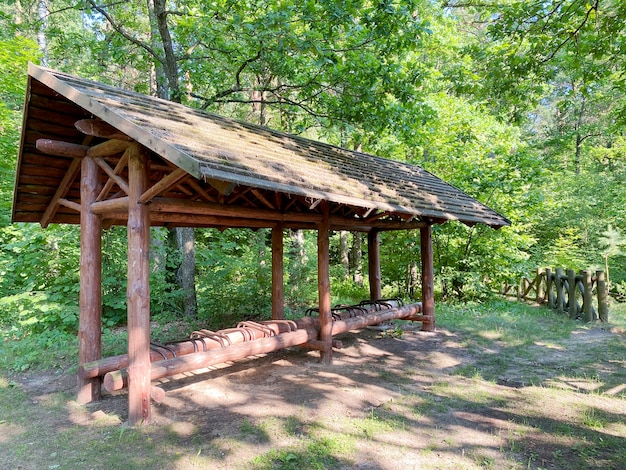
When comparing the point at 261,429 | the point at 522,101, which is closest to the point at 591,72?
the point at 522,101

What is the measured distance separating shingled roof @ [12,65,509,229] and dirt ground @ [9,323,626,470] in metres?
2.44

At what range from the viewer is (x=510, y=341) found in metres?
7.66

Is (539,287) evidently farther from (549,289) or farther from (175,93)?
(175,93)

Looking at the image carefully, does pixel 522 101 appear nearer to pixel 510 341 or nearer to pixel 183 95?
pixel 510 341

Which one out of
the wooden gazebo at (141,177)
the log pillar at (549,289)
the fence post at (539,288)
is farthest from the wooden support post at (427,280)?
the fence post at (539,288)

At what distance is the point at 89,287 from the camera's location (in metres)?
4.82

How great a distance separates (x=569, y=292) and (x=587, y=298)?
2.01ft

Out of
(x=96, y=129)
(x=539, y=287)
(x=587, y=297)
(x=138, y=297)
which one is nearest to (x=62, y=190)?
(x=96, y=129)

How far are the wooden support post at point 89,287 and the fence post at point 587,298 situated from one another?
10423 millimetres

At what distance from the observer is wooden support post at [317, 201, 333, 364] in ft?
20.5

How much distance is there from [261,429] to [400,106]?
312 inches

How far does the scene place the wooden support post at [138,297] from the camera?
13.0ft

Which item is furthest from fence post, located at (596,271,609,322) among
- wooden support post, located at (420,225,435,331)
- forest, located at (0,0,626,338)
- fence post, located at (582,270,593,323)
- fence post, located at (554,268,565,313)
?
wooden support post, located at (420,225,435,331)

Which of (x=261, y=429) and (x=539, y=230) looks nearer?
(x=261, y=429)
